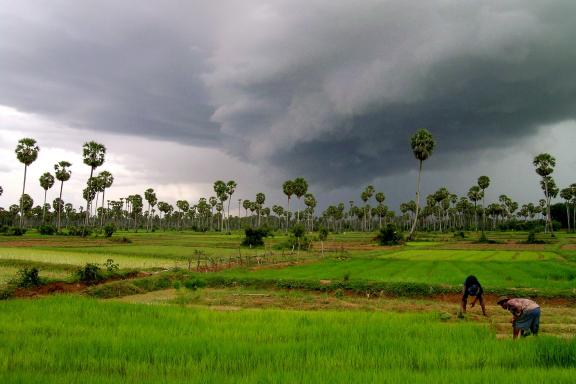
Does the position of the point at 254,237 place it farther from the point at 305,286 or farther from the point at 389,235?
the point at 305,286

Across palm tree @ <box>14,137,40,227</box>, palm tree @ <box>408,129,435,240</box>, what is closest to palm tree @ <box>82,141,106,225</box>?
palm tree @ <box>14,137,40,227</box>

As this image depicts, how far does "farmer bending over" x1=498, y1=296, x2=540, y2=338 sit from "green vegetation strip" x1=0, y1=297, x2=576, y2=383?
761 millimetres

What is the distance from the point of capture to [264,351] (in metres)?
9.76

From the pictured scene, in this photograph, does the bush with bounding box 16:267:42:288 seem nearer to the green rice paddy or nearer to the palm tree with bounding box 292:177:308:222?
the green rice paddy

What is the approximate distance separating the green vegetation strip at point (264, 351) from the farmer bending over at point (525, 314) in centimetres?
76

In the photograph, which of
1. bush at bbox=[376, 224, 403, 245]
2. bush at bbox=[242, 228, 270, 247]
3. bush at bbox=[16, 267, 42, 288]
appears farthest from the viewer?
bush at bbox=[376, 224, 403, 245]

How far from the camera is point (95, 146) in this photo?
279 feet

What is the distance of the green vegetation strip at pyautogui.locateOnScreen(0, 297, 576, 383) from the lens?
26.3 ft

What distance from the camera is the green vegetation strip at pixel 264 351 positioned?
26.3ft

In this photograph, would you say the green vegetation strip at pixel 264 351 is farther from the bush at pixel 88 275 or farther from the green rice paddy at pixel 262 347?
the bush at pixel 88 275

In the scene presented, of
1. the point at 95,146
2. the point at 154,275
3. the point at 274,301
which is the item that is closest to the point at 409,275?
the point at 274,301

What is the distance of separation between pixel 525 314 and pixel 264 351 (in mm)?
6839

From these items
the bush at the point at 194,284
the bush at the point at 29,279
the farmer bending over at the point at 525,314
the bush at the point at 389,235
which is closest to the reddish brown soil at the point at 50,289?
the bush at the point at 29,279

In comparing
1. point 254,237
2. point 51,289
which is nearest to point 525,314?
point 51,289
